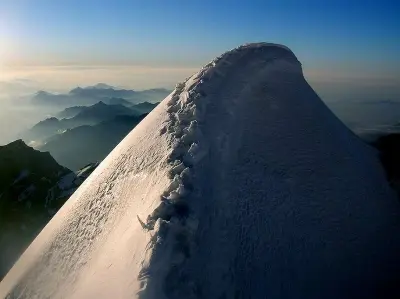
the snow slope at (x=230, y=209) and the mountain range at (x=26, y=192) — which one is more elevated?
the snow slope at (x=230, y=209)

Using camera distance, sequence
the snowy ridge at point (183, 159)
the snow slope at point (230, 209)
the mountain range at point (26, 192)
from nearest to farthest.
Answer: the snowy ridge at point (183, 159)
the snow slope at point (230, 209)
the mountain range at point (26, 192)

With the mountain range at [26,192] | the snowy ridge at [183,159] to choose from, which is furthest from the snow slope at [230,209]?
the mountain range at [26,192]

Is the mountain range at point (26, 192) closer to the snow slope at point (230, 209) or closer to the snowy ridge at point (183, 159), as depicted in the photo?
the snow slope at point (230, 209)

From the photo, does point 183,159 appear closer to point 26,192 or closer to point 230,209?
point 230,209

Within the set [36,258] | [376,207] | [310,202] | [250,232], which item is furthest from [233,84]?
[36,258]

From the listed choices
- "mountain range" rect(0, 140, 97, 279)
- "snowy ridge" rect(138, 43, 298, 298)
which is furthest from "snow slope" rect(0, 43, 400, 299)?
"mountain range" rect(0, 140, 97, 279)

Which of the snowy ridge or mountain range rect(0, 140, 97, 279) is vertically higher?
the snowy ridge

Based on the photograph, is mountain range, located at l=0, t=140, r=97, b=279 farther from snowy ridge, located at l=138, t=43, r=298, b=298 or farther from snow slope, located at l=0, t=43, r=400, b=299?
snowy ridge, located at l=138, t=43, r=298, b=298

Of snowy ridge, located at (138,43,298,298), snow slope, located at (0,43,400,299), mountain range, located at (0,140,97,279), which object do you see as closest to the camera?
snowy ridge, located at (138,43,298,298)

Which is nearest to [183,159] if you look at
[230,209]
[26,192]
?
[230,209]
